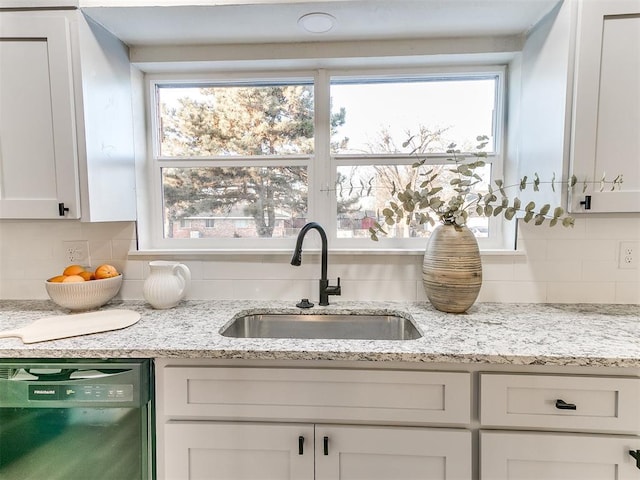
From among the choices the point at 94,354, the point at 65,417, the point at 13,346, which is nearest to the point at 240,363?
the point at 94,354

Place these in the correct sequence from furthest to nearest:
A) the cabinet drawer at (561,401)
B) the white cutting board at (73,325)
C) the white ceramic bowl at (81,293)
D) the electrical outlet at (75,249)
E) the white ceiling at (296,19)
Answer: the electrical outlet at (75,249) < the white ceramic bowl at (81,293) < the white ceiling at (296,19) < the white cutting board at (73,325) < the cabinet drawer at (561,401)

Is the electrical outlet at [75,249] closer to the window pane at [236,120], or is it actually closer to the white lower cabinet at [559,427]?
the window pane at [236,120]

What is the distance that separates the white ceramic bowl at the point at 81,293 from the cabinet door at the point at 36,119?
11.1 inches

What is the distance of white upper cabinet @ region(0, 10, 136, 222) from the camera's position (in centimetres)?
125

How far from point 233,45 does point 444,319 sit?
153 centimetres

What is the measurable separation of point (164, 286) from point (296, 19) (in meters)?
1.21

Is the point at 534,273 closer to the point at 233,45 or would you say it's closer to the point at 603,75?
the point at 603,75

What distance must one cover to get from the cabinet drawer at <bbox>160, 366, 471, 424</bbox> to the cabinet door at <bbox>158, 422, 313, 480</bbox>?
0.11 ft

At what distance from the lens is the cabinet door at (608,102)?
1173mm

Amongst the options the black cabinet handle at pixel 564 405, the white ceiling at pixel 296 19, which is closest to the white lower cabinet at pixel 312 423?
the black cabinet handle at pixel 564 405

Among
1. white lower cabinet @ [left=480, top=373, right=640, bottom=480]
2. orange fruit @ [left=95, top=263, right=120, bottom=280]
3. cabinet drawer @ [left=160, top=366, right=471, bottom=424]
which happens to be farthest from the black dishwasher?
white lower cabinet @ [left=480, top=373, right=640, bottom=480]


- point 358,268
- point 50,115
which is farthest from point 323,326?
point 50,115

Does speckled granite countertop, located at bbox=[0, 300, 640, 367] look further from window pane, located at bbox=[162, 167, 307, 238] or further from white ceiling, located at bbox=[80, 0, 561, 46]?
white ceiling, located at bbox=[80, 0, 561, 46]

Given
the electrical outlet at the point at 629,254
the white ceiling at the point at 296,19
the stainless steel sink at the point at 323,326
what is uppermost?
the white ceiling at the point at 296,19
